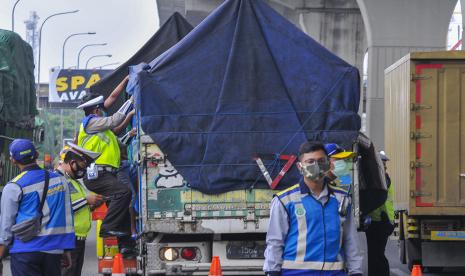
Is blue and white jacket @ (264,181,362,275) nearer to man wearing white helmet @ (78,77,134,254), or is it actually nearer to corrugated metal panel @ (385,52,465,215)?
man wearing white helmet @ (78,77,134,254)

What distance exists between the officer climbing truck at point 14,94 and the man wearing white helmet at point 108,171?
6.94 metres

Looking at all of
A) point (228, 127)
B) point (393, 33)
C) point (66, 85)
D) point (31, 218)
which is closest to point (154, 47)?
point (228, 127)

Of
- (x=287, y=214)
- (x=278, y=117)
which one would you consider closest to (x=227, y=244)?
(x=278, y=117)

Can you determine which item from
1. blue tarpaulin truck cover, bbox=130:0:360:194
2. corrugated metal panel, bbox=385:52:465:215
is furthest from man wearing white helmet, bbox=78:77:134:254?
corrugated metal panel, bbox=385:52:465:215

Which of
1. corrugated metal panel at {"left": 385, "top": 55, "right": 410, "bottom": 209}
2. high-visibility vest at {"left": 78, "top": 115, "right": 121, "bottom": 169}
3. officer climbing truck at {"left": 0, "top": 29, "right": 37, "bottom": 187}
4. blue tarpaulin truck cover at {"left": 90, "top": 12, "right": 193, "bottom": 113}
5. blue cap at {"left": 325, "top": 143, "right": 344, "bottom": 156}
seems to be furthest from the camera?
officer climbing truck at {"left": 0, "top": 29, "right": 37, "bottom": 187}

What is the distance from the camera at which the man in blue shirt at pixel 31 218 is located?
9180 mm

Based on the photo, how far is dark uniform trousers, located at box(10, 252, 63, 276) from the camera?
30.2ft

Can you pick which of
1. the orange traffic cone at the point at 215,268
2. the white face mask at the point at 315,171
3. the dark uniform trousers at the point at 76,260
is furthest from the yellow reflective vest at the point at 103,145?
the white face mask at the point at 315,171

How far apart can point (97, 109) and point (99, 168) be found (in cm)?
78

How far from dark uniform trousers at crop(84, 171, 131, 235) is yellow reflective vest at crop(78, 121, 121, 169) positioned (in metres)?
0.26

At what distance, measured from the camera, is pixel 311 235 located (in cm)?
723

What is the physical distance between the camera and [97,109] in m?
13.1

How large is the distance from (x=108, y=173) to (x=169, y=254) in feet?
6.33

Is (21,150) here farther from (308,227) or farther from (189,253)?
(308,227)
